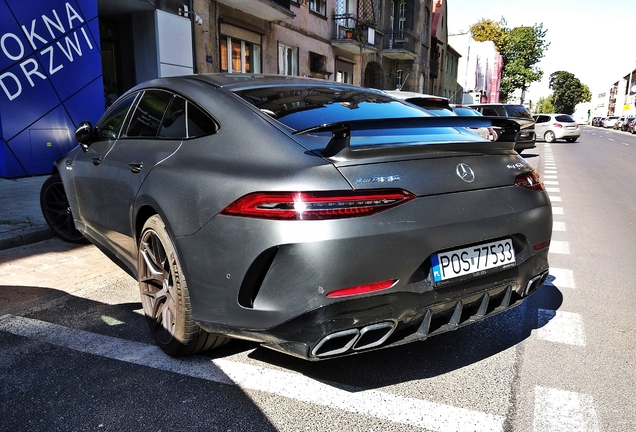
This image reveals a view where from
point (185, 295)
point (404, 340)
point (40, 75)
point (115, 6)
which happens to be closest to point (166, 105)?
point (185, 295)

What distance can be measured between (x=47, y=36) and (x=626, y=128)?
2373 inches

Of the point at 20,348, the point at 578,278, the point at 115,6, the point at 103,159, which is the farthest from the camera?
the point at 115,6

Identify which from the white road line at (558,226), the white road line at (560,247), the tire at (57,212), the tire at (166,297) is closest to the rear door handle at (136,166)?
the tire at (166,297)

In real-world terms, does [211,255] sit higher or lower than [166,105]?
lower

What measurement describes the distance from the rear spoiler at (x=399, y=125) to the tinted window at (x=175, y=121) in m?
0.85

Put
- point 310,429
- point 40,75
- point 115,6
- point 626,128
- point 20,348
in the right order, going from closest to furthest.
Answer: point 310,429 < point 20,348 < point 40,75 < point 115,6 < point 626,128

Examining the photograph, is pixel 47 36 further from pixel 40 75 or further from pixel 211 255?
pixel 211 255

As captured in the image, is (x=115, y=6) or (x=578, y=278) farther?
(x=115, y=6)

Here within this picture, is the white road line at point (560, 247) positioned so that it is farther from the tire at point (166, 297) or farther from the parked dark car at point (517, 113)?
the parked dark car at point (517, 113)

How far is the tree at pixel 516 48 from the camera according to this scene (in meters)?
61.8

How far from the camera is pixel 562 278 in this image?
418 centimetres

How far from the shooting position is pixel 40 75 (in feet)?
29.4

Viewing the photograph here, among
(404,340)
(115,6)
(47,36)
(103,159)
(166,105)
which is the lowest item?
(404,340)

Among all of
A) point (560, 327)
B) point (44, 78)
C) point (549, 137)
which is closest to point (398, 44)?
point (549, 137)
